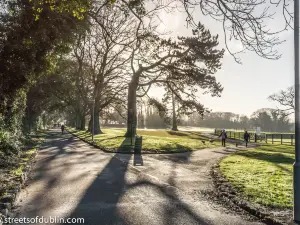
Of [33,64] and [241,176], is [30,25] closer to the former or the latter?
[33,64]

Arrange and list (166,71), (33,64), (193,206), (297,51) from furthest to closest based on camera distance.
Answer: (166,71) < (33,64) < (193,206) < (297,51)

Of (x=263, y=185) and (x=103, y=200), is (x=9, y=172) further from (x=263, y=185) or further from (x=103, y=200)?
(x=263, y=185)


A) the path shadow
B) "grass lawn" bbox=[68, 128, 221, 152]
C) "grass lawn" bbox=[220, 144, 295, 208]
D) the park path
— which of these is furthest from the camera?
"grass lawn" bbox=[68, 128, 221, 152]

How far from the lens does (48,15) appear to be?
12727 millimetres

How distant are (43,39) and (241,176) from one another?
35.8ft

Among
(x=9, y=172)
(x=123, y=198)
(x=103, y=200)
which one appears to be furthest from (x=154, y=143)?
(x=103, y=200)

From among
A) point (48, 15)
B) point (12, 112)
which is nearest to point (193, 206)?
point (48, 15)

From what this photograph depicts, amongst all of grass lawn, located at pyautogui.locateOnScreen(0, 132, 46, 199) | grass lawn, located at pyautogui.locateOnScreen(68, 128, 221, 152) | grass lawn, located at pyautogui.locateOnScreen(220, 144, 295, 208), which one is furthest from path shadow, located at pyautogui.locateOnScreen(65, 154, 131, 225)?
grass lawn, located at pyautogui.locateOnScreen(68, 128, 221, 152)

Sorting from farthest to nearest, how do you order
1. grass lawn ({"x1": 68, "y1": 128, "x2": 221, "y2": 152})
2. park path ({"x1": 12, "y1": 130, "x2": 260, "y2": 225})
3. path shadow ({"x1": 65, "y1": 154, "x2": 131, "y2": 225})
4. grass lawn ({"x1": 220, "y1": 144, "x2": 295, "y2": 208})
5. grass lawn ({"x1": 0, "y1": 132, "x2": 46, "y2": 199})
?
grass lawn ({"x1": 68, "y1": 128, "x2": 221, "y2": 152})
grass lawn ({"x1": 0, "y1": 132, "x2": 46, "y2": 199})
grass lawn ({"x1": 220, "y1": 144, "x2": 295, "y2": 208})
park path ({"x1": 12, "y1": 130, "x2": 260, "y2": 225})
path shadow ({"x1": 65, "y1": 154, "x2": 131, "y2": 225})

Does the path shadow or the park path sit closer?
the path shadow

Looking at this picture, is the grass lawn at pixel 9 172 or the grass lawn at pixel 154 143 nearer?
the grass lawn at pixel 9 172

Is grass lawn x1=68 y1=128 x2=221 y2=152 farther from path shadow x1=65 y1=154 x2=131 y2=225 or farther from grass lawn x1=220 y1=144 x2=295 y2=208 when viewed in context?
path shadow x1=65 y1=154 x2=131 y2=225

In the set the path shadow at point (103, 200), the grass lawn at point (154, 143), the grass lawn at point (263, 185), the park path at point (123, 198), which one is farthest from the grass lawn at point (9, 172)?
the grass lawn at point (154, 143)

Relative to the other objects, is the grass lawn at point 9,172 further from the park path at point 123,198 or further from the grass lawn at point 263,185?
the grass lawn at point 263,185
